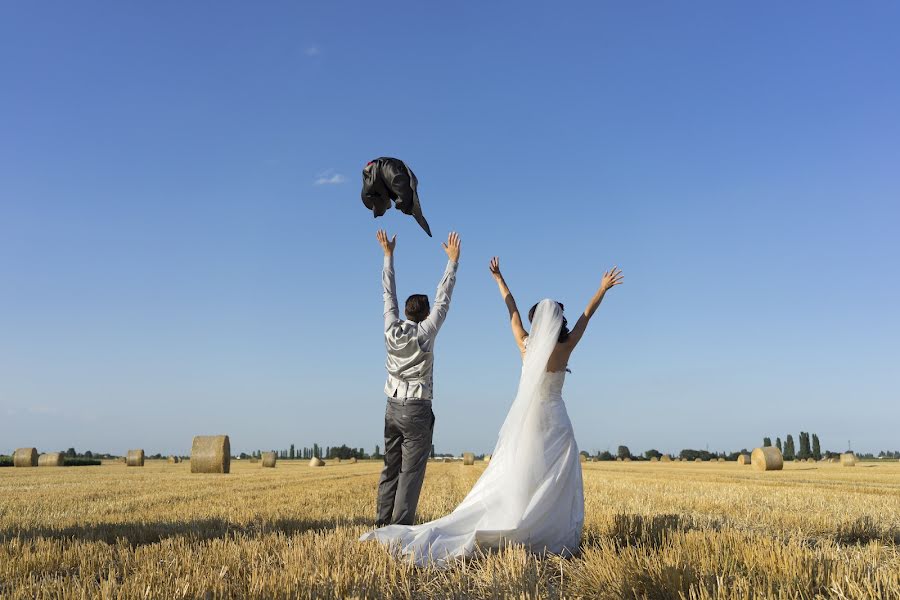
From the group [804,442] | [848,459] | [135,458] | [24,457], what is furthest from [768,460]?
[804,442]

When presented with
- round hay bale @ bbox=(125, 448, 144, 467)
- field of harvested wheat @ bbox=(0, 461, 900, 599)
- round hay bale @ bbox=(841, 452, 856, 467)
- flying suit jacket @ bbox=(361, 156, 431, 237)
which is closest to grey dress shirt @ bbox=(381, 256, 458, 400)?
flying suit jacket @ bbox=(361, 156, 431, 237)

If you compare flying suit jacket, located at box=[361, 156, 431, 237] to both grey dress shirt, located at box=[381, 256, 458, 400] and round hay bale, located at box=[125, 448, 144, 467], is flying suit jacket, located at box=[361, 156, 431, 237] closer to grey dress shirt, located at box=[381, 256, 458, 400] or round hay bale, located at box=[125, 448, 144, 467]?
grey dress shirt, located at box=[381, 256, 458, 400]

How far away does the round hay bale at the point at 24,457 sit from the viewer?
1547 inches

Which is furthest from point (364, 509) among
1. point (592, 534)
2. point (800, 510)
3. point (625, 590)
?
point (625, 590)

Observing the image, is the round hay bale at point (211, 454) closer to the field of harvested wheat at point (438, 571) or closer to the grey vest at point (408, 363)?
the field of harvested wheat at point (438, 571)

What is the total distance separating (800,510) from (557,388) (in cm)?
509

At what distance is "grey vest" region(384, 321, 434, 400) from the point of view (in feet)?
19.1

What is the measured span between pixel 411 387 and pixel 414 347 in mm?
365

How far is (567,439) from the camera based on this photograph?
5469 millimetres

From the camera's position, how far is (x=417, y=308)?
6.01 m

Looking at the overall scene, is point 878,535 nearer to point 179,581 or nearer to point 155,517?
point 179,581

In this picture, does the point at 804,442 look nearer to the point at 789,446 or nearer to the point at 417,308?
the point at 789,446

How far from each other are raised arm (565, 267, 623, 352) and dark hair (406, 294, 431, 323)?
1299 mm

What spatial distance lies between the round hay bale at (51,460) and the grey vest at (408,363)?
4208 cm
